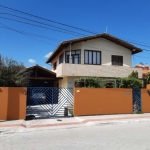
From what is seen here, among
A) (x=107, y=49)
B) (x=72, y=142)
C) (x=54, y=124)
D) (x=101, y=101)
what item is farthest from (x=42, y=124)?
(x=107, y=49)

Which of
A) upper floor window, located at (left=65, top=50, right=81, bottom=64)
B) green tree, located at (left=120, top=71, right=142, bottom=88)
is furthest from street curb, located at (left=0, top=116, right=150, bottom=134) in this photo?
upper floor window, located at (left=65, top=50, right=81, bottom=64)

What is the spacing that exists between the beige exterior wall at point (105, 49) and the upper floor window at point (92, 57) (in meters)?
0.33

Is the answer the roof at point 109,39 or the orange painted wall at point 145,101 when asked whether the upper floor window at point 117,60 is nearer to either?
the roof at point 109,39

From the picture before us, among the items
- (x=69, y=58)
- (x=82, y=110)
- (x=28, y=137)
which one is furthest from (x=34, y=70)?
(x=28, y=137)

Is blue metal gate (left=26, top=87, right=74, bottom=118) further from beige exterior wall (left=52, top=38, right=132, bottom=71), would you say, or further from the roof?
the roof

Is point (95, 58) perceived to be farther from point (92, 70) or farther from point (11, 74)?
point (11, 74)

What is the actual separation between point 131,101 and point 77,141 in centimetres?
781

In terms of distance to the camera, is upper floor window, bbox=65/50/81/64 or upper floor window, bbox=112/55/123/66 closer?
upper floor window, bbox=65/50/81/64

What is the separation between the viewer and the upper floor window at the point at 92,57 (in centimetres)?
1888

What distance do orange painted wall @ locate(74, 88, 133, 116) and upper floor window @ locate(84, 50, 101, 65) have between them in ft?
21.8

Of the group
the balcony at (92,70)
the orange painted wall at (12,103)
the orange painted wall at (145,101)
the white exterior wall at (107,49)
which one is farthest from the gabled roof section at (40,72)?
the orange painted wall at (145,101)

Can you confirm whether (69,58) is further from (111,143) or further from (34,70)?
(111,143)

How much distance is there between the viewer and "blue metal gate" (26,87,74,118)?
10.6 meters

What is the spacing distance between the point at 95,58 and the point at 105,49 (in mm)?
1586
